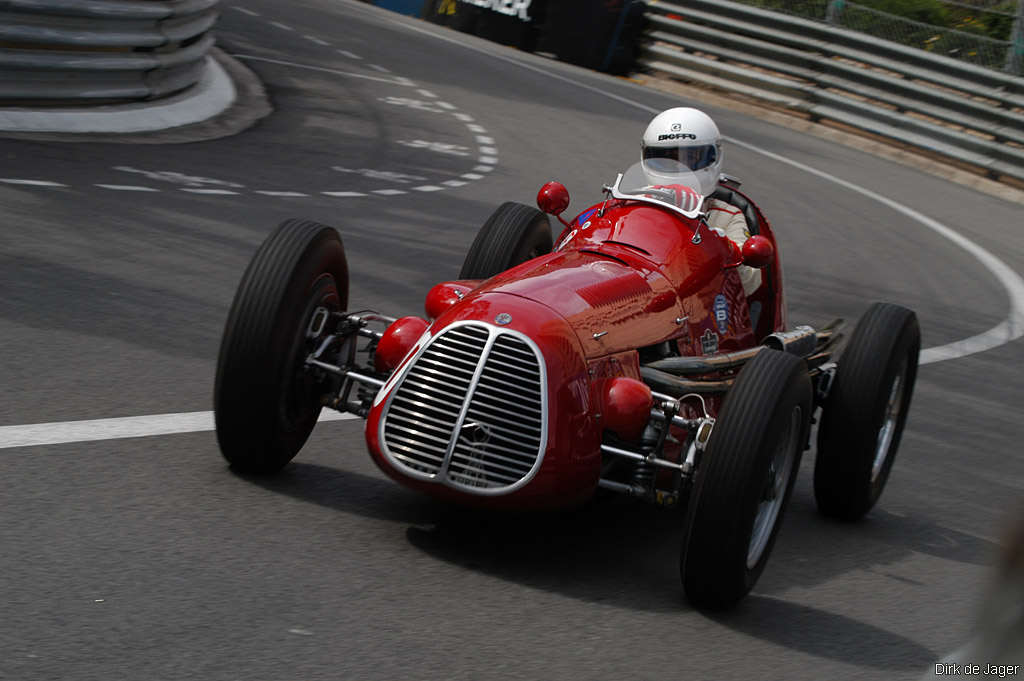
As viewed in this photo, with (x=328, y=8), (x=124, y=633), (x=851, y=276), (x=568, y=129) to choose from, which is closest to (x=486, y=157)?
(x=568, y=129)

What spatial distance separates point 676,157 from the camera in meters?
6.17

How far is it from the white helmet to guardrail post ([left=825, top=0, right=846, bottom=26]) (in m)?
17.2

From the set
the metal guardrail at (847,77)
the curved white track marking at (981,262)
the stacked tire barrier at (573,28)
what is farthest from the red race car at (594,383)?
the stacked tire barrier at (573,28)

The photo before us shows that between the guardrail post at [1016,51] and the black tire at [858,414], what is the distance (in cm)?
1558

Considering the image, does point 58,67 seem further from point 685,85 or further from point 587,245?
point 685,85

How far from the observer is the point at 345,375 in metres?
4.81

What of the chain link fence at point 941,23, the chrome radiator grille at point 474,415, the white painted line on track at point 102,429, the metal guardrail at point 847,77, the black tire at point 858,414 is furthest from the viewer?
the chain link fence at point 941,23

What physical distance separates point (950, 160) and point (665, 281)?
1611 centimetres

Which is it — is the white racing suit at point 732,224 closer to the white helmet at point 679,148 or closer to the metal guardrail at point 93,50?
the white helmet at point 679,148

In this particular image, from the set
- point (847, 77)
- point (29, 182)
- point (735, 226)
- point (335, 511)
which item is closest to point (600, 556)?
point (335, 511)

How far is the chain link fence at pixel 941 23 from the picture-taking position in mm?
19953

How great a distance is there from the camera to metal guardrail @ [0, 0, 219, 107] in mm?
10789

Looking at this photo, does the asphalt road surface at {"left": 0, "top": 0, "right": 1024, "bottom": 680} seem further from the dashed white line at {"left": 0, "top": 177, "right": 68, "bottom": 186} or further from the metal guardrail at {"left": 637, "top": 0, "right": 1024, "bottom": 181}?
the metal guardrail at {"left": 637, "top": 0, "right": 1024, "bottom": 181}

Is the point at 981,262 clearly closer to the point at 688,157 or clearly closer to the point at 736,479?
the point at 688,157
